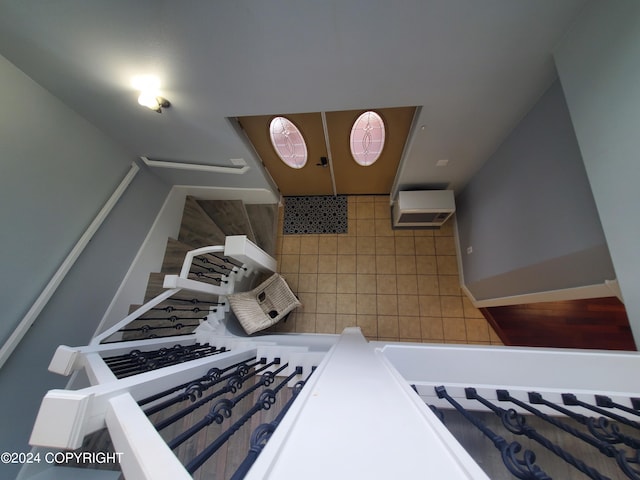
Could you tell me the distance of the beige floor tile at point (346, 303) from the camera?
2.65 metres

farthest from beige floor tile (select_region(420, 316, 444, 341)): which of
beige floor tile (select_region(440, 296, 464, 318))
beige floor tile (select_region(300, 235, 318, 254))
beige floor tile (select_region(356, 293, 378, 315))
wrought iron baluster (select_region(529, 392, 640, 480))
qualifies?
wrought iron baluster (select_region(529, 392, 640, 480))

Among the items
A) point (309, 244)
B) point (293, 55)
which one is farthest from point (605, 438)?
point (309, 244)

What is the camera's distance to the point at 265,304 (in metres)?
2.60

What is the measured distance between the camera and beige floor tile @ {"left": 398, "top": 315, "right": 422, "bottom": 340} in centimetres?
249

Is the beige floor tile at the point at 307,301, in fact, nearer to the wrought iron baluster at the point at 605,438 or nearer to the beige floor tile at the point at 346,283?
the beige floor tile at the point at 346,283

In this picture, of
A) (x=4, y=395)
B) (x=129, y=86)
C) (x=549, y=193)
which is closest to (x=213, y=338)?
(x=4, y=395)

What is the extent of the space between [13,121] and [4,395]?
1635mm

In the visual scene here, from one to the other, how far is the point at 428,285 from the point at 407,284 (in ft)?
0.79

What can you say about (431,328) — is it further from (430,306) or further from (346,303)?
(346,303)

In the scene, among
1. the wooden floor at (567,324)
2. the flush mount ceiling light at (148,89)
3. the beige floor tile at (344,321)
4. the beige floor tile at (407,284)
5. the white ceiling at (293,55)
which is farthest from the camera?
the beige floor tile at (407,284)

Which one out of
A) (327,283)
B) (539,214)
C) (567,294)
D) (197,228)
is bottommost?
(567,294)

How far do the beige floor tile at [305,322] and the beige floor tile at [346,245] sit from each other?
86 cm

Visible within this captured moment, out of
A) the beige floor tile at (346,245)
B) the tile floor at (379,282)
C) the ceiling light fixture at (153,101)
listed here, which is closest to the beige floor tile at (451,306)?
the tile floor at (379,282)

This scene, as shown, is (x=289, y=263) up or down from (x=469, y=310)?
up
